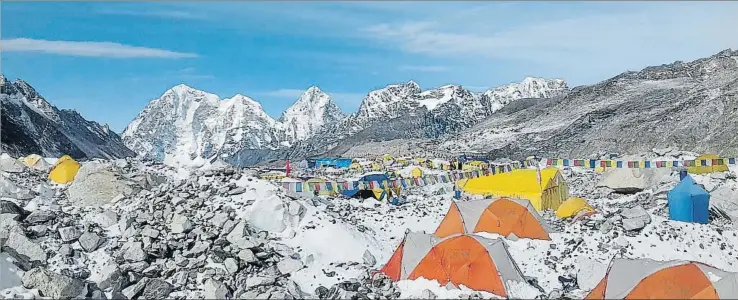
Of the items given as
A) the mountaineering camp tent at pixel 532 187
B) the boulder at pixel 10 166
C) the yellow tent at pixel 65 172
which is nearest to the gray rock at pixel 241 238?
the mountaineering camp tent at pixel 532 187

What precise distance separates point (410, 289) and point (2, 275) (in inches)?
313

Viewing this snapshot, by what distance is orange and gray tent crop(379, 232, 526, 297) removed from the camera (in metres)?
12.8

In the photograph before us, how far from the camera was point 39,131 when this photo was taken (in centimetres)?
11300

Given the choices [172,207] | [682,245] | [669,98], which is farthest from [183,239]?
[669,98]

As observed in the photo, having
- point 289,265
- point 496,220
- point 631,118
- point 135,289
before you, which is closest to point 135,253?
point 135,289

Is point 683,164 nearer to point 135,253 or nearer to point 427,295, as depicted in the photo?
point 427,295

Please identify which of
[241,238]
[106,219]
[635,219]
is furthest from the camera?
[106,219]

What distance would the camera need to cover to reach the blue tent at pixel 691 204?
60.2 ft

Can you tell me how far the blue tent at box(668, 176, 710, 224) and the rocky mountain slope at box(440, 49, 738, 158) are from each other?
146ft

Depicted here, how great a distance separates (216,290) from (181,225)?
9.26 ft

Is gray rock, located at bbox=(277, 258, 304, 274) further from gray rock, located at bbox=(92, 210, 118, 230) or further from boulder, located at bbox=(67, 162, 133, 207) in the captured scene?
boulder, located at bbox=(67, 162, 133, 207)

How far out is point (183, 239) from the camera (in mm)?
14531

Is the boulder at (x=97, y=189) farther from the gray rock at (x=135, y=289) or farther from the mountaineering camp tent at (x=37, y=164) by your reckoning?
the mountaineering camp tent at (x=37, y=164)

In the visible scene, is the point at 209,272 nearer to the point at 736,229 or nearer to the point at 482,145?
the point at 736,229
